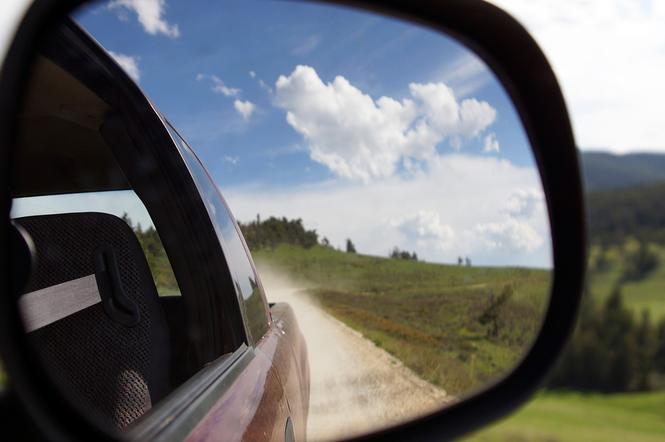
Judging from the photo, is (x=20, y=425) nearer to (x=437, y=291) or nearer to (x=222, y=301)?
(x=222, y=301)

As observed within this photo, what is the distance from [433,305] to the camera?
4230mm

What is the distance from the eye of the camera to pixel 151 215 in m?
2.32

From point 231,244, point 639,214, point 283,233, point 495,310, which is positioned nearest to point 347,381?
point 495,310

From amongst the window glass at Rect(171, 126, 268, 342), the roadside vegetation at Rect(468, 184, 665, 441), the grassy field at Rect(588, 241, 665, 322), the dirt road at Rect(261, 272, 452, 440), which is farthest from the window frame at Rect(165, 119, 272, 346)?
the grassy field at Rect(588, 241, 665, 322)

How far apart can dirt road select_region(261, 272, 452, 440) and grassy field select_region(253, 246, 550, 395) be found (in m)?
0.09

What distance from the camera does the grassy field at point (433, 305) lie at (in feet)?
8.41

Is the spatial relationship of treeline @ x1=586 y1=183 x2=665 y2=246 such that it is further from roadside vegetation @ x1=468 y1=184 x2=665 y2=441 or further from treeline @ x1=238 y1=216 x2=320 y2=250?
treeline @ x1=238 y1=216 x2=320 y2=250

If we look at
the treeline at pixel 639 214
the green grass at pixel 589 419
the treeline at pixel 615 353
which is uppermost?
the treeline at pixel 639 214

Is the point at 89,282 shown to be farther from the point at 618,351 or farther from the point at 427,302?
the point at 618,351

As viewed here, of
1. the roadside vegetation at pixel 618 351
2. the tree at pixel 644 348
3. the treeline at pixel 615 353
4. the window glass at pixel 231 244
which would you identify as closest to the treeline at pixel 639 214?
the roadside vegetation at pixel 618 351

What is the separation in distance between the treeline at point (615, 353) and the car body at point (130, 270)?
4.23m

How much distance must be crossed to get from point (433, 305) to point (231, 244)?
77.8 inches

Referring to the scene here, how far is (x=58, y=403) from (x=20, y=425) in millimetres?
162

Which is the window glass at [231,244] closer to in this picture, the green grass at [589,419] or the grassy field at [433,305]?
the grassy field at [433,305]
